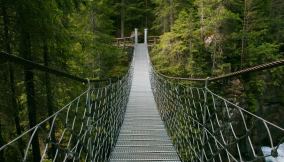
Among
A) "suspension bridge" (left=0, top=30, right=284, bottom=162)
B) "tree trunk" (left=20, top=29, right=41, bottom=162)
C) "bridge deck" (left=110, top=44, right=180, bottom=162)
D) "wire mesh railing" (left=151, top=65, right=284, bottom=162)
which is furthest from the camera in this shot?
"tree trunk" (left=20, top=29, right=41, bottom=162)

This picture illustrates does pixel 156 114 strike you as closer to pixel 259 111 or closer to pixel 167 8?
pixel 259 111

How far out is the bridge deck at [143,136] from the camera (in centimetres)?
464

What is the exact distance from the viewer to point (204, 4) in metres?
16.0

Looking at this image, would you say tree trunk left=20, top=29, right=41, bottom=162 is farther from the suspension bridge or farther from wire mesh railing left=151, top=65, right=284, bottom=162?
wire mesh railing left=151, top=65, right=284, bottom=162

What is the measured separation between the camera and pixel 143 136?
559 centimetres

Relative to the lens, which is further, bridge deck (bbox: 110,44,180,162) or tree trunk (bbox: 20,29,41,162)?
tree trunk (bbox: 20,29,41,162)

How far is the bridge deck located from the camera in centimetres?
464

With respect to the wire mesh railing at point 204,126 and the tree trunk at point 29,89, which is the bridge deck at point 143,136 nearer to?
the wire mesh railing at point 204,126

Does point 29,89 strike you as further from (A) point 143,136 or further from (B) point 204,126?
(B) point 204,126

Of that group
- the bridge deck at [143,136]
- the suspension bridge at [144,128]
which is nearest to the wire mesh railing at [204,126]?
the suspension bridge at [144,128]

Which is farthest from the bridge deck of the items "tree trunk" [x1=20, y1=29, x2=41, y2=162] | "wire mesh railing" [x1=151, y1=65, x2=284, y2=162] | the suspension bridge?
Result: "tree trunk" [x1=20, y1=29, x2=41, y2=162]

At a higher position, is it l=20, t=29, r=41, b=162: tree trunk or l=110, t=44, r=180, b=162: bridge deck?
l=20, t=29, r=41, b=162: tree trunk

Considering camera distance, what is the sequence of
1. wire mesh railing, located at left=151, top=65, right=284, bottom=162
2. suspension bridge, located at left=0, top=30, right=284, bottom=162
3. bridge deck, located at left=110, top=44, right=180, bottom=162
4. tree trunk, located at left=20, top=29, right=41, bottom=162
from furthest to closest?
tree trunk, located at left=20, top=29, right=41, bottom=162 < bridge deck, located at left=110, top=44, right=180, bottom=162 < suspension bridge, located at left=0, top=30, right=284, bottom=162 < wire mesh railing, located at left=151, top=65, right=284, bottom=162

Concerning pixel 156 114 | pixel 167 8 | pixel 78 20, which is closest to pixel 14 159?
pixel 156 114
